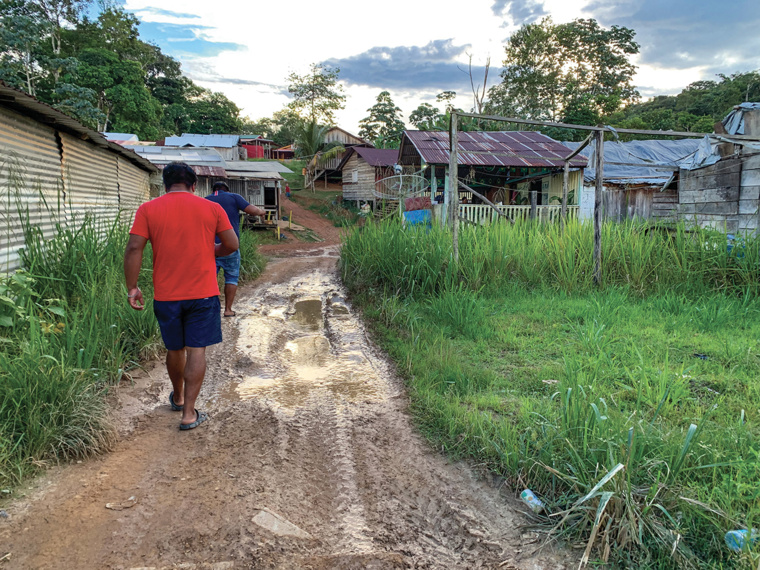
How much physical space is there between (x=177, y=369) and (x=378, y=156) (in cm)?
2535

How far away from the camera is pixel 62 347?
3396 millimetres

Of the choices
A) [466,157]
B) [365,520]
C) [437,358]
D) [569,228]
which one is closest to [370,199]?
[466,157]

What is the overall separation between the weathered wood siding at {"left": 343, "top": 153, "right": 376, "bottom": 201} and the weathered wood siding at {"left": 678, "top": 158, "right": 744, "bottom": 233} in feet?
62.0

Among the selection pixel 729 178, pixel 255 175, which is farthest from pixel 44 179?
pixel 255 175

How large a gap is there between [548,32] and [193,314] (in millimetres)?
39660

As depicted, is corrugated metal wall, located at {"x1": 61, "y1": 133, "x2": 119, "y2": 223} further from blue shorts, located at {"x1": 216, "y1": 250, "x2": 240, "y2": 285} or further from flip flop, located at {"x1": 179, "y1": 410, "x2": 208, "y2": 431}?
flip flop, located at {"x1": 179, "y1": 410, "x2": 208, "y2": 431}

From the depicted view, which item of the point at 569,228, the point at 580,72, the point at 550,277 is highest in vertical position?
the point at 580,72

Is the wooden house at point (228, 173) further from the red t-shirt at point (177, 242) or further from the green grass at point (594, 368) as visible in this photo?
the red t-shirt at point (177, 242)

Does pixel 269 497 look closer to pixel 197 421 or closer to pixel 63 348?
pixel 197 421

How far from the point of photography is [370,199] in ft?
87.7

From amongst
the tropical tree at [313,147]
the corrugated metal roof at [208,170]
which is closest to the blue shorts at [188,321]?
the corrugated metal roof at [208,170]

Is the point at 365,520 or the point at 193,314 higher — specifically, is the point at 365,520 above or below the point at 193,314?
below

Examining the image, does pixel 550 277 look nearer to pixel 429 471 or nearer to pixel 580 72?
pixel 429 471

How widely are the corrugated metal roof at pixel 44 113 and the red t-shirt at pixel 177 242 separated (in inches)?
91.6
